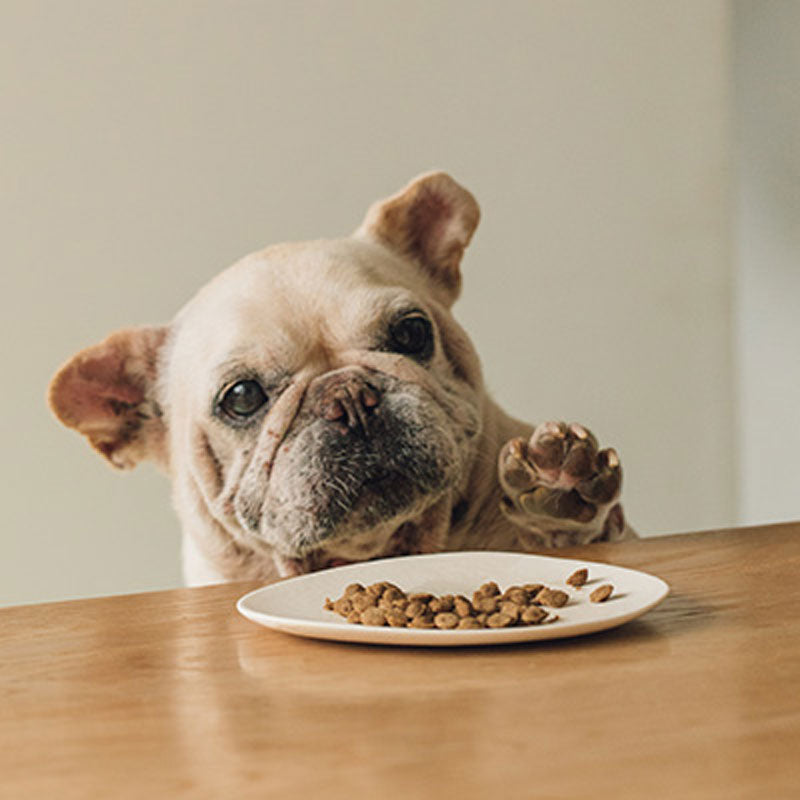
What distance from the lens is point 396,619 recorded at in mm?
847

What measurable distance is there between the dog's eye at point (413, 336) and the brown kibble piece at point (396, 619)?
82 cm

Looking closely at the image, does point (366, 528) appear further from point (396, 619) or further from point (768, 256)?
point (768, 256)

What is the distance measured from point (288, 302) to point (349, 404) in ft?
0.73

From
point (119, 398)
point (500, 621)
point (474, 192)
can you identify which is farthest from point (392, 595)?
point (474, 192)

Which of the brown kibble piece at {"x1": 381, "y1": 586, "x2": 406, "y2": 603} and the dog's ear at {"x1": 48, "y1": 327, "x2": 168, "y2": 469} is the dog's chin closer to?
the dog's ear at {"x1": 48, "y1": 327, "x2": 168, "y2": 469}

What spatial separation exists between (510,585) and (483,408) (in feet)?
2.49

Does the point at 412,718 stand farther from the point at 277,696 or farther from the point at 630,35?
the point at 630,35

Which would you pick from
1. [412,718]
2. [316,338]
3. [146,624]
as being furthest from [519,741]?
[316,338]

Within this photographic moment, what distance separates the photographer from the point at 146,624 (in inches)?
38.3

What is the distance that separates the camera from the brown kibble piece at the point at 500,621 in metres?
0.82

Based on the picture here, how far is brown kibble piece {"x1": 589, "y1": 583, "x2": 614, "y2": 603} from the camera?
894 millimetres

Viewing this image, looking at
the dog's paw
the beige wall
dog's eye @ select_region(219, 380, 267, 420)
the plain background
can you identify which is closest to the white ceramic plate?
the dog's paw

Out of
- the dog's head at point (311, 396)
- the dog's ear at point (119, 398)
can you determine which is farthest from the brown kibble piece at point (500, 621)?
the dog's ear at point (119, 398)

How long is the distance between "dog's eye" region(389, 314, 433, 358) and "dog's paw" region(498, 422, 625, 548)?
0.29 meters
